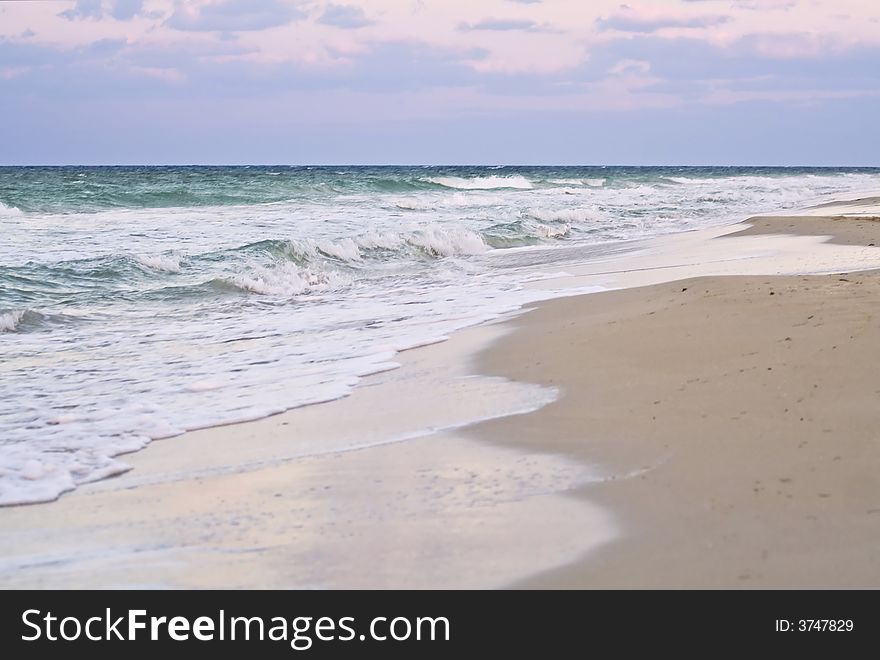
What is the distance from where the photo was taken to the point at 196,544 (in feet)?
11.0

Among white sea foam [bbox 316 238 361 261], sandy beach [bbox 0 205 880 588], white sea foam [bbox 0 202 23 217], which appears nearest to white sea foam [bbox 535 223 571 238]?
white sea foam [bbox 316 238 361 261]

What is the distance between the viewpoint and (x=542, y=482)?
3.76m

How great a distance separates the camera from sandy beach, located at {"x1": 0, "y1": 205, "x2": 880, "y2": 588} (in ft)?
9.86

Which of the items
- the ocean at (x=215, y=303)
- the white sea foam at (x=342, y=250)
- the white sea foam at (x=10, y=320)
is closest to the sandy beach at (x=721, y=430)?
the ocean at (x=215, y=303)

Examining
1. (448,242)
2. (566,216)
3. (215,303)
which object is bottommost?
(215,303)

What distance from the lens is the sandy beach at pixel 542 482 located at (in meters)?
3.01

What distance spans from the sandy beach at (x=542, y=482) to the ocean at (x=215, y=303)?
0.47 m

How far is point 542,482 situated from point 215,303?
7.79 meters

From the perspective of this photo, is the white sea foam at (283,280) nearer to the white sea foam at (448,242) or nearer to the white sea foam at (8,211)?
the white sea foam at (448,242)

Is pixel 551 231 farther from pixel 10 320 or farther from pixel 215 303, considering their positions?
pixel 10 320

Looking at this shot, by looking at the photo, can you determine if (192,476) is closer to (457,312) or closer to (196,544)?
(196,544)

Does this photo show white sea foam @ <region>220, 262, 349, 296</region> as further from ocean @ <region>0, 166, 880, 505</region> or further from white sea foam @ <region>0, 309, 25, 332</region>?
white sea foam @ <region>0, 309, 25, 332</region>

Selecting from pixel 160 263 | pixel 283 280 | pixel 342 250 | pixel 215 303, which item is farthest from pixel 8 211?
pixel 215 303
